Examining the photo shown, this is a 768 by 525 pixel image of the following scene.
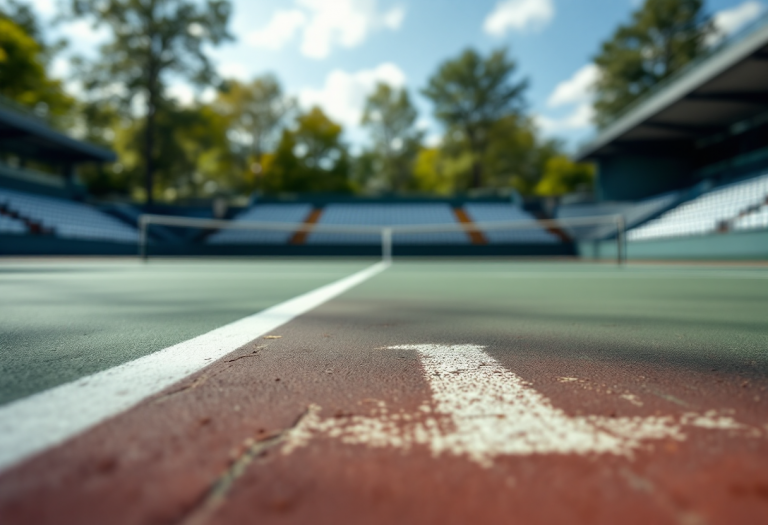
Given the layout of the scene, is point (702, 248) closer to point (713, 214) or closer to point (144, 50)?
point (713, 214)

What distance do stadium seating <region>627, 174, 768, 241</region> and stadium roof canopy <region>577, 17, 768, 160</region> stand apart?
113 inches

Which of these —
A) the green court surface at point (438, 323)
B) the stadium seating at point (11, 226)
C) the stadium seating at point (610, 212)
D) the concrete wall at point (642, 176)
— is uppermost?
the concrete wall at point (642, 176)

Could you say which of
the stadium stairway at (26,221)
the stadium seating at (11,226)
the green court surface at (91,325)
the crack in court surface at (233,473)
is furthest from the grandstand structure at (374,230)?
the crack in court surface at (233,473)

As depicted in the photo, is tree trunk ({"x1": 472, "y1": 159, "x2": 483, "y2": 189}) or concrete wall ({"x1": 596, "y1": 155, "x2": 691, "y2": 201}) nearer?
concrete wall ({"x1": 596, "y1": 155, "x2": 691, "y2": 201})

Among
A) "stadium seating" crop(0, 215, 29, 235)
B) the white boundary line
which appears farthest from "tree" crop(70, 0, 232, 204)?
the white boundary line

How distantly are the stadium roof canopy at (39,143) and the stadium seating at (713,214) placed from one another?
80.7 feet

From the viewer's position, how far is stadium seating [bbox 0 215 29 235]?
1495 cm

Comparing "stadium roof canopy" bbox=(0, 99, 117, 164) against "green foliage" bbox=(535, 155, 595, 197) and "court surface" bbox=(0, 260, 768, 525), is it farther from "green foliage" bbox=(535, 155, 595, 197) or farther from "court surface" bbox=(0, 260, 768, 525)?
"green foliage" bbox=(535, 155, 595, 197)

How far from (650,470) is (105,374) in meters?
1.34

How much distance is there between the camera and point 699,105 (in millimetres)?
15828

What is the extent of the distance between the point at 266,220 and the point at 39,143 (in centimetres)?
1081

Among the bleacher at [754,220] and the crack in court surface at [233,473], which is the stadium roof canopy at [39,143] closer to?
the crack in court surface at [233,473]

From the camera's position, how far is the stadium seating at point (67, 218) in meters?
17.0

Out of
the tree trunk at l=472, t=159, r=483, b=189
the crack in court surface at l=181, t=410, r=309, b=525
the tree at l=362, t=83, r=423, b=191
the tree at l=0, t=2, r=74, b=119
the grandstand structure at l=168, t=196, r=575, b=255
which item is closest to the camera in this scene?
the crack in court surface at l=181, t=410, r=309, b=525
